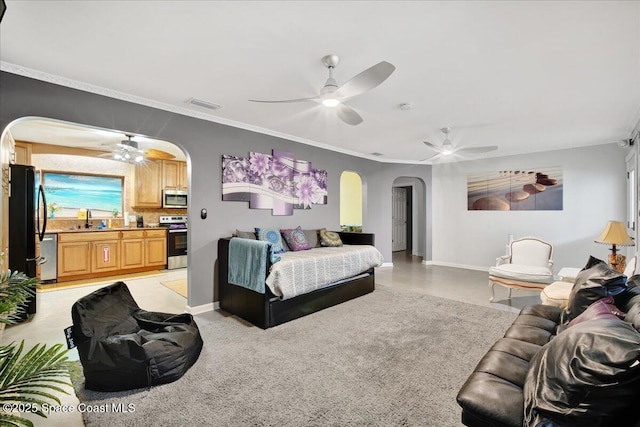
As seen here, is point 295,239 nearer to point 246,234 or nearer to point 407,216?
point 246,234

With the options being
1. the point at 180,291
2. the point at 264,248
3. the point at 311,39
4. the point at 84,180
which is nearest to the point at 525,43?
the point at 311,39

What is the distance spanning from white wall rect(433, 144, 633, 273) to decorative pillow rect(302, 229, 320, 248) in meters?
3.63

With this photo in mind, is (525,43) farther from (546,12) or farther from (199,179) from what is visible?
(199,179)

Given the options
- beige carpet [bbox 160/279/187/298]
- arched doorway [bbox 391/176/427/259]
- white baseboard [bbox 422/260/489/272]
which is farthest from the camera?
arched doorway [bbox 391/176/427/259]

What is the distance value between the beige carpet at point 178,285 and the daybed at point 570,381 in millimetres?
4201

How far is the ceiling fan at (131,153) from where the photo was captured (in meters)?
4.93

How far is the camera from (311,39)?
2148 millimetres

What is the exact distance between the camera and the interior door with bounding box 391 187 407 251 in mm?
9148

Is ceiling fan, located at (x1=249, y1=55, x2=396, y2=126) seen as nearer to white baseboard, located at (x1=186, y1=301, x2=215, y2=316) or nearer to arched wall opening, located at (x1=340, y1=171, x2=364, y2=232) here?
white baseboard, located at (x1=186, y1=301, x2=215, y2=316)

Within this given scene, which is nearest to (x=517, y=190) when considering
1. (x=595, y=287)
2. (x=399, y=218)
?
(x=399, y=218)

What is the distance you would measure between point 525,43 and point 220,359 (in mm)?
3503

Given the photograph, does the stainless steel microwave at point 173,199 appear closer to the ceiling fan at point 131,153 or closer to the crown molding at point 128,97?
the ceiling fan at point 131,153

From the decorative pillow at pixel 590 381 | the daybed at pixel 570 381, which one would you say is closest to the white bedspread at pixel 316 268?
the daybed at pixel 570 381

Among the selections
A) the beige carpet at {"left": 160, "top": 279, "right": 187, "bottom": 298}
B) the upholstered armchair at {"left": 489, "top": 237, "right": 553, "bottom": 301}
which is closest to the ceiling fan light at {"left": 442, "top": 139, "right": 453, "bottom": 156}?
the upholstered armchair at {"left": 489, "top": 237, "right": 553, "bottom": 301}
